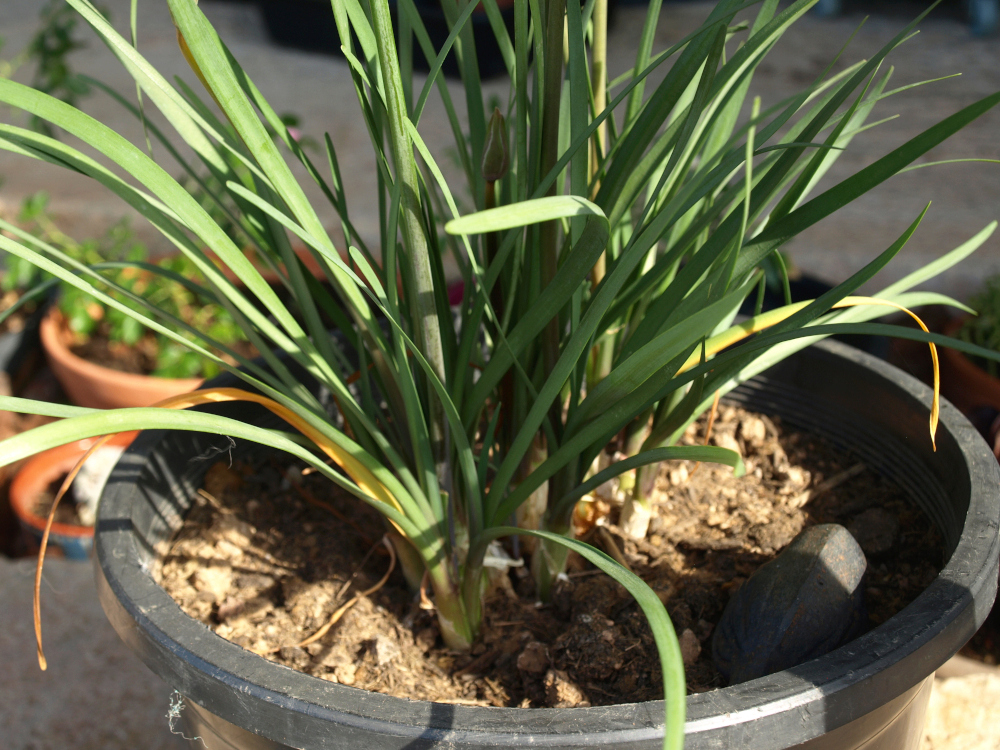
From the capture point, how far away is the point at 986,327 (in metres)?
1.29

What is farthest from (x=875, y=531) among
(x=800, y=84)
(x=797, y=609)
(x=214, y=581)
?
(x=800, y=84)

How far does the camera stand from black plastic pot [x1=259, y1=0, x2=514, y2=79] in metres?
2.75

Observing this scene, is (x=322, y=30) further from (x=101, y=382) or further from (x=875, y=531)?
(x=875, y=531)

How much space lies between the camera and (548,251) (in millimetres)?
537

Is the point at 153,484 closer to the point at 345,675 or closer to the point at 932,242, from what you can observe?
the point at 345,675

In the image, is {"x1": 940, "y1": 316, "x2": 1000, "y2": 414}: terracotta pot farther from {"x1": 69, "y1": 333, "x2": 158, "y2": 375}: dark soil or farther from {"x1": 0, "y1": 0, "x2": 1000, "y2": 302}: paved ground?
{"x1": 69, "y1": 333, "x2": 158, "y2": 375}: dark soil

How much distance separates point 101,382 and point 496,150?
1.06 meters

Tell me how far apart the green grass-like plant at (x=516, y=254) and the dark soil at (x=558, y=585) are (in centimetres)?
4

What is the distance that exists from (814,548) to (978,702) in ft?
1.47

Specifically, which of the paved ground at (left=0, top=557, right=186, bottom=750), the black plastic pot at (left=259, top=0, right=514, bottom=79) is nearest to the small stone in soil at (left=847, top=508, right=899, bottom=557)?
the paved ground at (left=0, top=557, right=186, bottom=750)

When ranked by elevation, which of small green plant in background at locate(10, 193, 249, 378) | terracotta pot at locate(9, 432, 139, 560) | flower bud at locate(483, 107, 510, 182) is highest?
flower bud at locate(483, 107, 510, 182)

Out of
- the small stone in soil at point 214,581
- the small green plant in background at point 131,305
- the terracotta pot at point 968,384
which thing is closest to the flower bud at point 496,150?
the small stone in soil at point 214,581

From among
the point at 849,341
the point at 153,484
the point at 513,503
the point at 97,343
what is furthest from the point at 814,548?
the point at 97,343

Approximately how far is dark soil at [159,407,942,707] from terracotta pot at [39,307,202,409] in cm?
53
